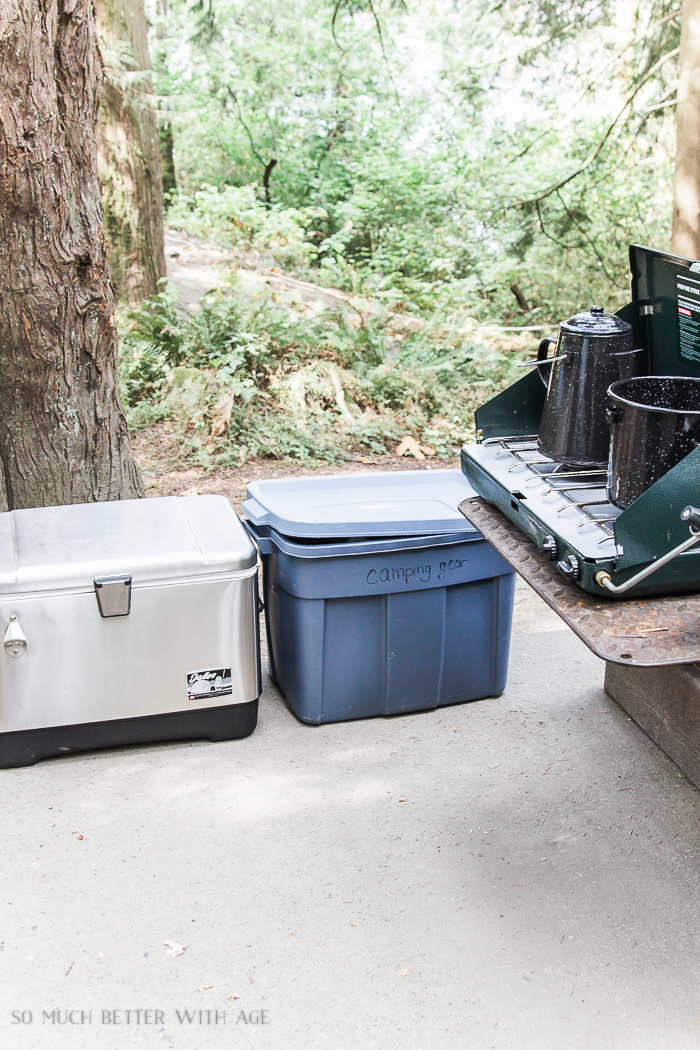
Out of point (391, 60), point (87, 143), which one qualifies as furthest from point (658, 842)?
point (391, 60)

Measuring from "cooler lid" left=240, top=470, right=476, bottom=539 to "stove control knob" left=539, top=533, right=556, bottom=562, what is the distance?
88cm

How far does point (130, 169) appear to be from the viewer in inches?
269

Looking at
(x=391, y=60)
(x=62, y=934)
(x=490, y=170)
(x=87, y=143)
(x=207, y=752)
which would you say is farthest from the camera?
(x=391, y=60)

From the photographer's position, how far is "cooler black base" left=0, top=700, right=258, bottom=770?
2.71 meters

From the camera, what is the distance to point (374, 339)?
266 inches

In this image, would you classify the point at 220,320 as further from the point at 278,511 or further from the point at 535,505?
the point at 535,505

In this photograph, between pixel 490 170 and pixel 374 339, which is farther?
pixel 490 170

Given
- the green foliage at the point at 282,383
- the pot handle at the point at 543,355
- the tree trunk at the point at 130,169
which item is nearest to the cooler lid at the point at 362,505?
the pot handle at the point at 543,355

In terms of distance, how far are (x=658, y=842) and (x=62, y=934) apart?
162 centimetres

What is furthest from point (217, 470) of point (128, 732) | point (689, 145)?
point (689, 145)

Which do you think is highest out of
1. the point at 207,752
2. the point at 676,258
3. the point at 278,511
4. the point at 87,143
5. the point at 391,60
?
the point at 391,60

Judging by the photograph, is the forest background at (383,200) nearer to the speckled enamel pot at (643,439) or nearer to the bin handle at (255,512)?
the bin handle at (255,512)

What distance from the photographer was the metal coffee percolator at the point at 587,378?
2262 mm

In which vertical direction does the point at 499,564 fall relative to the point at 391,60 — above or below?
below
